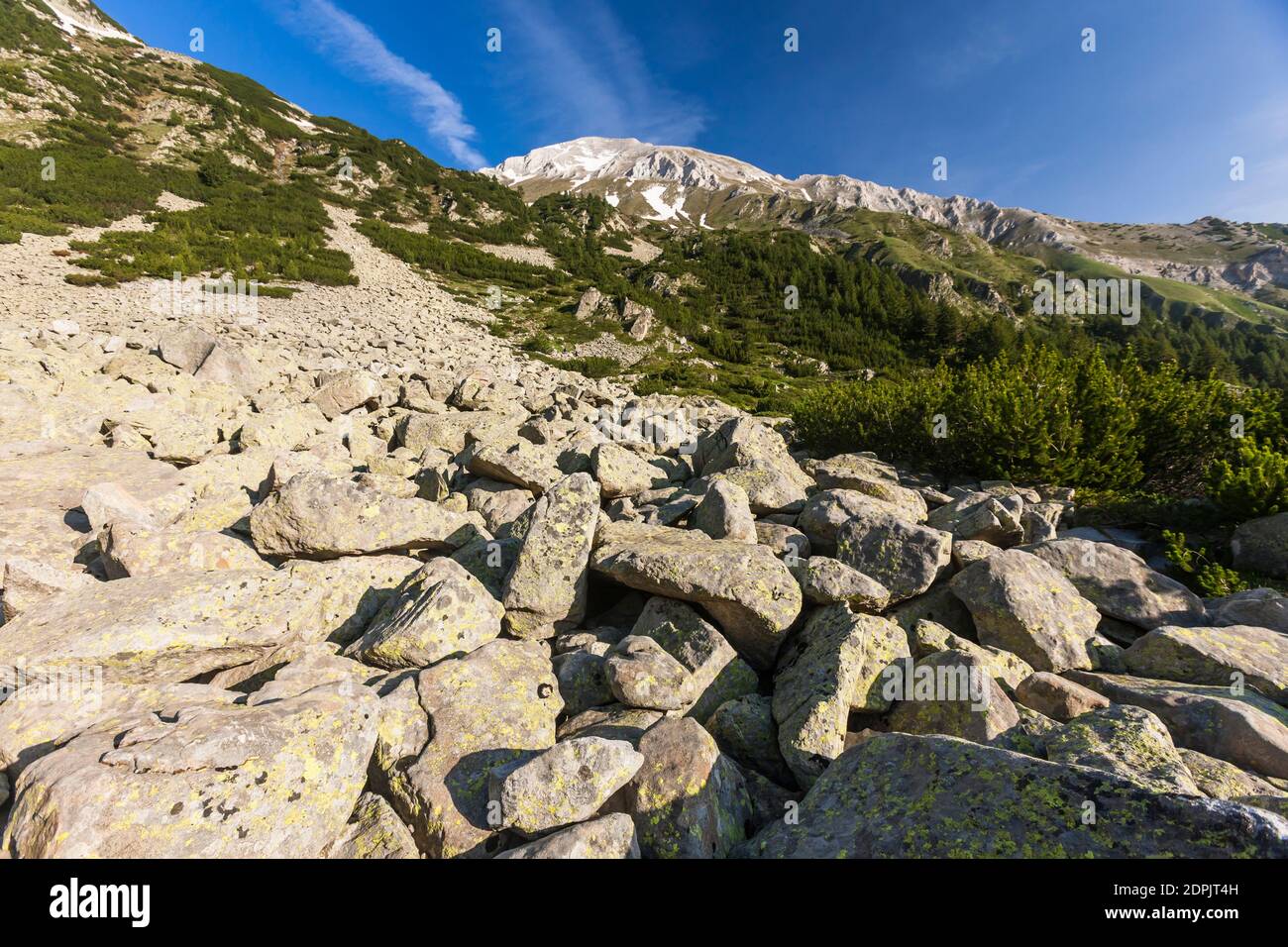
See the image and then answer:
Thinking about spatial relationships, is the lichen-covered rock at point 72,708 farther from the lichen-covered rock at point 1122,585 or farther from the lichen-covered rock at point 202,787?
the lichen-covered rock at point 1122,585

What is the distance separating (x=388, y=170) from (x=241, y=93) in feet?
113

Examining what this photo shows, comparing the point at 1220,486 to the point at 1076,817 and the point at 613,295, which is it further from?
the point at 613,295

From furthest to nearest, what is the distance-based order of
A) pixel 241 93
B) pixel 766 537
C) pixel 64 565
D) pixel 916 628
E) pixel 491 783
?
pixel 241 93 < pixel 766 537 < pixel 64 565 < pixel 916 628 < pixel 491 783

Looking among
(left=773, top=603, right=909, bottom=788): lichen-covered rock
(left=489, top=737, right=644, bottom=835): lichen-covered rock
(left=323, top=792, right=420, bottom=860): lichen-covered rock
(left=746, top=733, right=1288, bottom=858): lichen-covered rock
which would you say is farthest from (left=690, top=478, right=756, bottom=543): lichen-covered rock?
(left=323, top=792, right=420, bottom=860): lichen-covered rock

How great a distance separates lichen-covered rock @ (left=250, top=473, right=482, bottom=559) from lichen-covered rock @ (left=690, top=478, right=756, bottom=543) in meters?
3.45

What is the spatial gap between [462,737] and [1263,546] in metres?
9.89

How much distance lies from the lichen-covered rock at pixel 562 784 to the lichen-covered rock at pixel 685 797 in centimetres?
17

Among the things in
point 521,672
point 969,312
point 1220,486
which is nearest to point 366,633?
point 521,672

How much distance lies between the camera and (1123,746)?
3170mm

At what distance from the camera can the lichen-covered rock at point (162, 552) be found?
497 centimetres

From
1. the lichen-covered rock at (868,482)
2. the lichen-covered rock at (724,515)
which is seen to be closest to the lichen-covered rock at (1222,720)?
the lichen-covered rock at (868,482)

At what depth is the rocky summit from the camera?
112 inches

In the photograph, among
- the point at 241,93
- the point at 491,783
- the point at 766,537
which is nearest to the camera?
the point at 491,783
